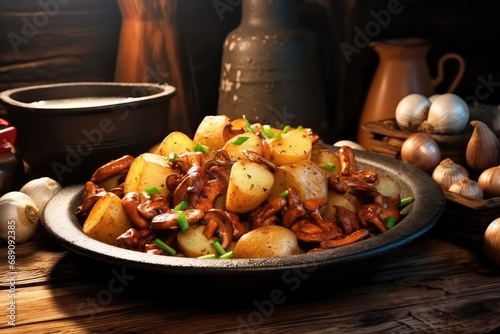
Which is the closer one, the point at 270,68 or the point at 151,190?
the point at 151,190

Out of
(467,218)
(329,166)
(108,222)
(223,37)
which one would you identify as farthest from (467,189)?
(223,37)

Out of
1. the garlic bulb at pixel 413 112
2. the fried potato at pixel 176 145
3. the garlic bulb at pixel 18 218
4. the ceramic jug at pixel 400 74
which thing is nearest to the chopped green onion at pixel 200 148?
the fried potato at pixel 176 145

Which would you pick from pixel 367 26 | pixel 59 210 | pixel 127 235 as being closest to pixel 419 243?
pixel 127 235

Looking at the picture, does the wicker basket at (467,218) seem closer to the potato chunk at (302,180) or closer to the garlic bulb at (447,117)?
the potato chunk at (302,180)

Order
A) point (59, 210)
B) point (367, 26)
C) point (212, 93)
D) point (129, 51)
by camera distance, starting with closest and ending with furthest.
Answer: point (59, 210) < point (129, 51) < point (367, 26) < point (212, 93)

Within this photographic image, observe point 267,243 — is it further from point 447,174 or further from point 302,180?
point 447,174

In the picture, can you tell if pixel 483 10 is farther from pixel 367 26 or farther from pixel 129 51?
pixel 129 51
